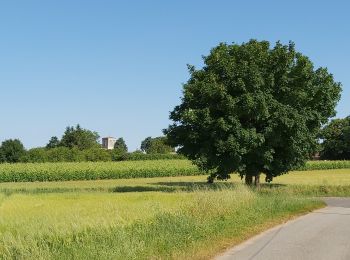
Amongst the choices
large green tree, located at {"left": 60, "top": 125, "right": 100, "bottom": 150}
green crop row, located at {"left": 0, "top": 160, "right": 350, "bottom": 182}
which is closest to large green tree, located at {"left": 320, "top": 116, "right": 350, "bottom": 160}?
green crop row, located at {"left": 0, "top": 160, "right": 350, "bottom": 182}

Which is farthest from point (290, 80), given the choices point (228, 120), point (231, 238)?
point (231, 238)

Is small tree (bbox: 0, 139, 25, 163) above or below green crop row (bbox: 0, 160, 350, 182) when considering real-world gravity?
above

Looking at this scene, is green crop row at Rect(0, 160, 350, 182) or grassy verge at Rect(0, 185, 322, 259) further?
green crop row at Rect(0, 160, 350, 182)

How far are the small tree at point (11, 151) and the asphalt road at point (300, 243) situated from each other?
12421cm

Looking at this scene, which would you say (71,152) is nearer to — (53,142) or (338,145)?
(53,142)

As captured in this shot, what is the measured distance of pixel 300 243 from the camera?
1238 cm

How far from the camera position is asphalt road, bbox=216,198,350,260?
35.0ft

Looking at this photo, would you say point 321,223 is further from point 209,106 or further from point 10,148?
point 10,148

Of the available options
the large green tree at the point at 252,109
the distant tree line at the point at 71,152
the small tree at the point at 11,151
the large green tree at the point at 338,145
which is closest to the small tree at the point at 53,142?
the distant tree line at the point at 71,152

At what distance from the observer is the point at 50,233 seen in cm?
1214

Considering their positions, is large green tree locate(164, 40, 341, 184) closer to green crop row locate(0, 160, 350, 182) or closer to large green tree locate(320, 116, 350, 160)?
green crop row locate(0, 160, 350, 182)

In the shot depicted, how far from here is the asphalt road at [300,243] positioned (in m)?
10.7

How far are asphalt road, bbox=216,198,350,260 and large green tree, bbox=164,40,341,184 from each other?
13339 millimetres

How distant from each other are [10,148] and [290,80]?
112201 mm
